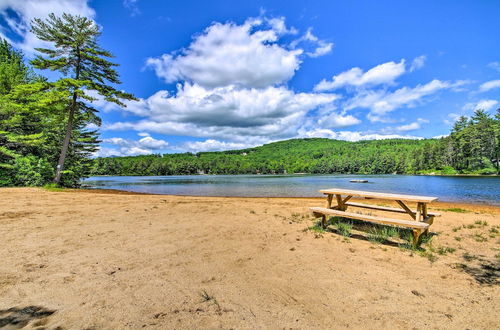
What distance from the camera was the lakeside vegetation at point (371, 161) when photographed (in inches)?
2785

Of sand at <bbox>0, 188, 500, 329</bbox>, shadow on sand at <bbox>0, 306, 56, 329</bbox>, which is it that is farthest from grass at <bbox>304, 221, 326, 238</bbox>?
shadow on sand at <bbox>0, 306, 56, 329</bbox>

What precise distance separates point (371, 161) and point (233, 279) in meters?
139

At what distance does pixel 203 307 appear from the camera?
9.37ft

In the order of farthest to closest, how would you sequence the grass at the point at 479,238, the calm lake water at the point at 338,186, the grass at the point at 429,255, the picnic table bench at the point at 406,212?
the calm lake water at the point at 338,186
the grass at the point at 479,238
the picnic table bench at the point at 406,212
the grass at the point at 429,255

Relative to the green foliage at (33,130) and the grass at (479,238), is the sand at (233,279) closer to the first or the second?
the grass at (479,238)

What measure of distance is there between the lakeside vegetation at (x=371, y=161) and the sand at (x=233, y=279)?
22.8 metres

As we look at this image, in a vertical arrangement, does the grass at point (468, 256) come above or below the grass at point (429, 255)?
below

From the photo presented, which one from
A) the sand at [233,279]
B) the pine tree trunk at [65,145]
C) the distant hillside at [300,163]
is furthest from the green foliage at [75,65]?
the distant hillside at [300,163]

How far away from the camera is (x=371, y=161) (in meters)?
125

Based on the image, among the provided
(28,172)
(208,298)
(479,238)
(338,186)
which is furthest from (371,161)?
(208,298)

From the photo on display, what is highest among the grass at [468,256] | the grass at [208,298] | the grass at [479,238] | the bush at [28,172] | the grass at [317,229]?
the bush at [28,172]

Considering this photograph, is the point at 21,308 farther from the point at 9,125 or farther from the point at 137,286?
the point at 9,125

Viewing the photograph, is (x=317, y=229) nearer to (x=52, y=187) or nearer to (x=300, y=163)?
(x=52, y=187)

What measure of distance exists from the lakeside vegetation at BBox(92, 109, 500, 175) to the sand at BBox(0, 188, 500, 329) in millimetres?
22767
